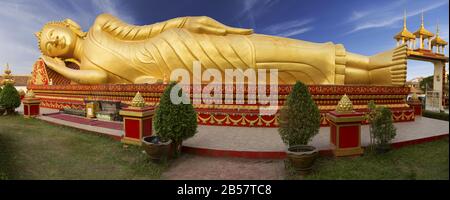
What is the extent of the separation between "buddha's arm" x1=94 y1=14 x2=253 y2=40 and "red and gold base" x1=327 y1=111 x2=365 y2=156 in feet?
21.7

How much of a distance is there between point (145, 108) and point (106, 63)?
6479mm

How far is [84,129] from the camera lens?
766 cm

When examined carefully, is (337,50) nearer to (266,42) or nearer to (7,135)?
(266,42)

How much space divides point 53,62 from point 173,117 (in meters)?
11.1

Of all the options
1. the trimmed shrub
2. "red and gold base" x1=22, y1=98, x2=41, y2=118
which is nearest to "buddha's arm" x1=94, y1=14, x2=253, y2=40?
"red and gold base" x1=22, y1=98, x2=41, y2=118

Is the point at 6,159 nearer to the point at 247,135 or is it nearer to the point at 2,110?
the point at 247,135

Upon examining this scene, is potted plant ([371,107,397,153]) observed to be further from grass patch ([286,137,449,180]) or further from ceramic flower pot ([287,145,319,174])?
ceramic flower pot ([287,145,319,174])

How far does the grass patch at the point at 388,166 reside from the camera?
14.1ft

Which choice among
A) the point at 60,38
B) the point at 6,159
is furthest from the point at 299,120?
the point at 60,38

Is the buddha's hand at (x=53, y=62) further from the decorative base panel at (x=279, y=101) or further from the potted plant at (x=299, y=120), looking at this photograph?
the potted plant at (x=299, y=120)

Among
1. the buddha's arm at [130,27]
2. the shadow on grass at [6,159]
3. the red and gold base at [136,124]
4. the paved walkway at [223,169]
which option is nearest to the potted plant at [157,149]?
the paved walkway at [223,169]

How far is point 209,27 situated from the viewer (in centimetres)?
1084

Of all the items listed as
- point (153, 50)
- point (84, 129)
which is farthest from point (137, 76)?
point (84, 129)

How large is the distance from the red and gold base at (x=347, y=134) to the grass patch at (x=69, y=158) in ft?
10.8
